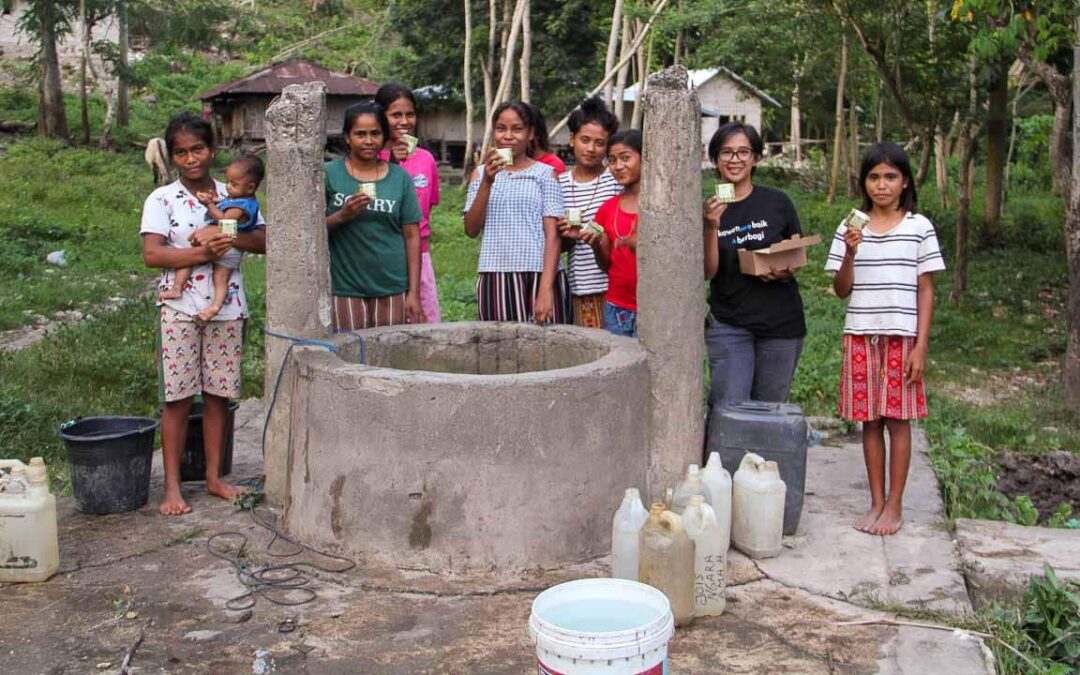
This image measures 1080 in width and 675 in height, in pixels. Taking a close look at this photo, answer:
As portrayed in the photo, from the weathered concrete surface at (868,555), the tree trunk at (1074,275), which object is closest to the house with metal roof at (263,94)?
the tree trunk at (1074,275)

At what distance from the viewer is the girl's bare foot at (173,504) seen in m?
5.17

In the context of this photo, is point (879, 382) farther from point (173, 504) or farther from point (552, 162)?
point (173, 504)

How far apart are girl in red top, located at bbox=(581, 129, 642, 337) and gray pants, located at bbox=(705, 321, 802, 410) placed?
0.44m

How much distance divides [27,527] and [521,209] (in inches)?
97.6

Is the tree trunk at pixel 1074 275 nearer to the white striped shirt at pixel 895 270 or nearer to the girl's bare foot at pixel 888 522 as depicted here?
the girl's bare foot at pixel 888 522

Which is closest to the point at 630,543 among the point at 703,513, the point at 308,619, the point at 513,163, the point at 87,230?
the point at 703,513

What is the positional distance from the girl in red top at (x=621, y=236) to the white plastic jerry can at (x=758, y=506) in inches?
43.4

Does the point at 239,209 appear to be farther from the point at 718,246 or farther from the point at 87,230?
the point at 87,230

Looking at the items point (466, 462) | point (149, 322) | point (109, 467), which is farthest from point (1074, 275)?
point (149, 322)

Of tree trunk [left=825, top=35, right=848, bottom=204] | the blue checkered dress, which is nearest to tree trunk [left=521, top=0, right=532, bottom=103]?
tree trunk [left=825, top=35, right=848, bottom=204]

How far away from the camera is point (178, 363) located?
5.06 metres

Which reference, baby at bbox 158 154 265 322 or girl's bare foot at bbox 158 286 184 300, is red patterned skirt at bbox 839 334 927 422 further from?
girl's bare foot at bbox 158 286 184 300

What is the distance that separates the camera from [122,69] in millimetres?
22516

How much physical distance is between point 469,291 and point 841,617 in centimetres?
787
